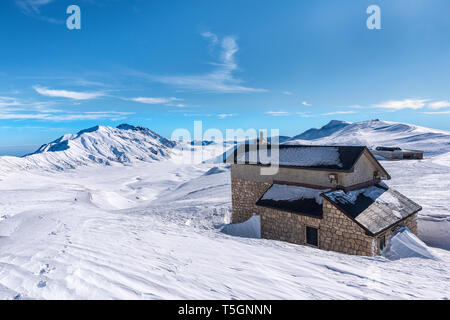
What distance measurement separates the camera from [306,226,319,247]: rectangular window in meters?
11.8

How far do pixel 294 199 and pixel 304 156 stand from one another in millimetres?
2781

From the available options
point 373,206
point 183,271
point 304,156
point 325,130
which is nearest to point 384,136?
point 325,130

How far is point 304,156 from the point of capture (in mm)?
14352

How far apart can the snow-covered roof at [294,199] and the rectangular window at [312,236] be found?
0.84 m

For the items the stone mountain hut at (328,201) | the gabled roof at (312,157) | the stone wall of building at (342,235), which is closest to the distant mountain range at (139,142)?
the stone mountain hut at (328,201)

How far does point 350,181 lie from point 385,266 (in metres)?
6.01

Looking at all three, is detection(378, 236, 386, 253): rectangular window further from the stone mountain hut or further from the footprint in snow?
the footprint in snow

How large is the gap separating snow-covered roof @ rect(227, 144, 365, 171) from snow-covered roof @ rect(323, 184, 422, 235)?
1.64 m

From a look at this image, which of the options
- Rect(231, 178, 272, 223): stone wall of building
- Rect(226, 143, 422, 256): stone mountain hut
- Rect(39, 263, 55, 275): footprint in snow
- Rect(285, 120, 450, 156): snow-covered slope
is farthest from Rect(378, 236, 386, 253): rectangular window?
Rect(285, 120, 450, 156): snow-covered slope

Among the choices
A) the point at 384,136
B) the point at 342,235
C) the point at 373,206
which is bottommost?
the point at 342,235

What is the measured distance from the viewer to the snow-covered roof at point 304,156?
12.9m

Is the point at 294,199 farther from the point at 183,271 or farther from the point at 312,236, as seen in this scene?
the point at 183,271

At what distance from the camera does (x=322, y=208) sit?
38.5 ft
